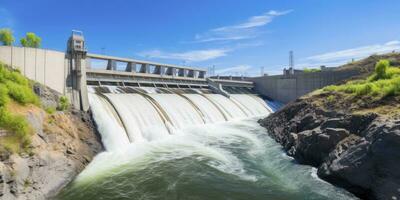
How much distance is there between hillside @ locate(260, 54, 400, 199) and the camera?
13.4 metres

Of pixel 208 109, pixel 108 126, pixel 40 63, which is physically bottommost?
pixel 108 126

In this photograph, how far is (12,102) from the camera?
16.6 meters

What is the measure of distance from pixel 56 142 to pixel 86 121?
4.37 m

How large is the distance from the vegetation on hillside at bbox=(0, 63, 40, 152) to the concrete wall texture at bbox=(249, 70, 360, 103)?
140 ft

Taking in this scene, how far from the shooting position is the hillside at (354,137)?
13.4m

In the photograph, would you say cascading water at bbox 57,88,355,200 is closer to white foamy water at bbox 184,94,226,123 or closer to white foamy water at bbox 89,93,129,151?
white foamy water at bbox 89,93,129,151

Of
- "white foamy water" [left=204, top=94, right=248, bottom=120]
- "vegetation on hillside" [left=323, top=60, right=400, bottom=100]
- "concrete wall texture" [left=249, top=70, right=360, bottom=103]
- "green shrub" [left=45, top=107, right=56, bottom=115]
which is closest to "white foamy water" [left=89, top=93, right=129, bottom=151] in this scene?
"green shrub" [left=45, top=107, right=56, bottom=115]

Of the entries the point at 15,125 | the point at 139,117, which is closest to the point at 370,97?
the point at 139,117

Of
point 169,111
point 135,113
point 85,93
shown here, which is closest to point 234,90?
point 169,111

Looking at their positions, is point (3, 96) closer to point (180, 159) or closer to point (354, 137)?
point (180, 159)

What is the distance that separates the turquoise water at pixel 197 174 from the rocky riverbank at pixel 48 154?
2.71 feet

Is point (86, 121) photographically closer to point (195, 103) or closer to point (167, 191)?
point (167, 191)

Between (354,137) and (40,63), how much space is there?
2142 centimetres

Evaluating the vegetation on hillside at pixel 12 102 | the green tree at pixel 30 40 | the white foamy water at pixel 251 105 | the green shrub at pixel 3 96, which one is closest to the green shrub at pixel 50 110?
the vegetation on hillside at pixel 12 102
